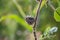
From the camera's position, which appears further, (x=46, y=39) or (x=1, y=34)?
(x=1, y=34)

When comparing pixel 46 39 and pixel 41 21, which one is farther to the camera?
pixel 41 21

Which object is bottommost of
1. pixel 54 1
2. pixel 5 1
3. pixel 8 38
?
pixel 8 38

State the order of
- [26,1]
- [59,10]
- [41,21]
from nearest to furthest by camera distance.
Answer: [59,10] → [41,21] → [26,1]

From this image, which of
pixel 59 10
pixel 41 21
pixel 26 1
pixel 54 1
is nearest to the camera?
pixel 59 10

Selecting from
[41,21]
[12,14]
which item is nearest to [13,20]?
[12,14]

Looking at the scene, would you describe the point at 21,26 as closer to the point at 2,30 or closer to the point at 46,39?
the point at 2,30

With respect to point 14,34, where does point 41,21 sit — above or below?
above

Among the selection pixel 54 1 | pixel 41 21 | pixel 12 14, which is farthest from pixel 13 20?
pixel 54 1

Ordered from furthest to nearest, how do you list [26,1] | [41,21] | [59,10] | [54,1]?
[26,1] → [41,21] → [54,1] → [59,10]

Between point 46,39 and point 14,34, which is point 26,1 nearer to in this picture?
point 14,34
